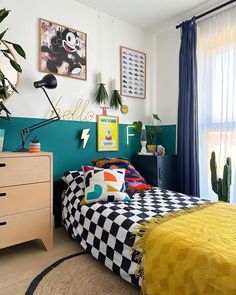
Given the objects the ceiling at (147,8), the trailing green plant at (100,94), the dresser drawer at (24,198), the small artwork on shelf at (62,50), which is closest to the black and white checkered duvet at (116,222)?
the dresser drawer at (24,198)

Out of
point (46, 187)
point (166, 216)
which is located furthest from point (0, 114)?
point (166, 216)

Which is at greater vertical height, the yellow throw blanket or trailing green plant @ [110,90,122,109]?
trailing green plant @ [110,90,122,109]

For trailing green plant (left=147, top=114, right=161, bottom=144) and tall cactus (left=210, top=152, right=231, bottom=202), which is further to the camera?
trailing green plant (left=147, top=114, right=161, bottom=144)

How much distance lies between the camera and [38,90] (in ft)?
7.85

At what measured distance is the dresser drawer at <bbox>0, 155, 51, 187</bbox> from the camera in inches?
70.5

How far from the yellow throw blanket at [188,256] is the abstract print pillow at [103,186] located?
56 centimetres

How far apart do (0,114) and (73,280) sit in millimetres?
1539

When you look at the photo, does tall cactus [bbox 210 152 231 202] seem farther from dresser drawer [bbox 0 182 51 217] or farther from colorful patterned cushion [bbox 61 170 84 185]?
dresser drawer [bbox 0 182 51 217]

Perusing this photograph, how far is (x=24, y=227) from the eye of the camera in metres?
1.89

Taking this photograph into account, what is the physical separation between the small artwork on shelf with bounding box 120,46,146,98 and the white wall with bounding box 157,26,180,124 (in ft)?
0.86

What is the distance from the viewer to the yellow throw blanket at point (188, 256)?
1018 mm

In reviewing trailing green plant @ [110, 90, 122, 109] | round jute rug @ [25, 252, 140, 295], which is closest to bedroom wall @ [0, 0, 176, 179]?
trailing green plant @ [110, 90, 122, 109]

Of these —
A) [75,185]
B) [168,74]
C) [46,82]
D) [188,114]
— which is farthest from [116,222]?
[168,74]

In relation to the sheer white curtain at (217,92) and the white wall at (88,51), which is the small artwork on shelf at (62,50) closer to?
the white wall at (88,51)
